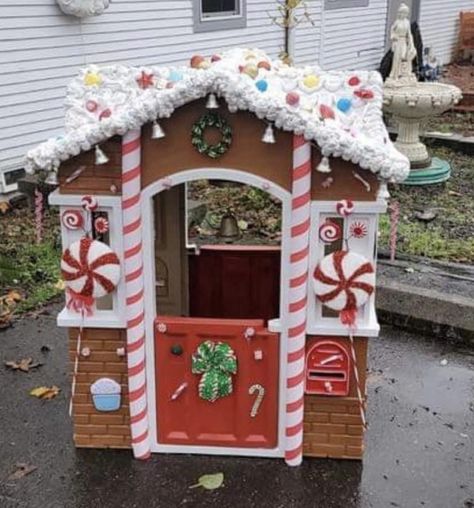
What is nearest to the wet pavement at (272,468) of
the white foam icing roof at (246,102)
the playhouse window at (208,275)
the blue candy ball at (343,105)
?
the playhouse window at (208,275)

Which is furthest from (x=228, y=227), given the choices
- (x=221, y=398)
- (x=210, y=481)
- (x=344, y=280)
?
(x=210, y=481)

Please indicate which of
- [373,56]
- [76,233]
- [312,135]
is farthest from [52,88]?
[373,56]

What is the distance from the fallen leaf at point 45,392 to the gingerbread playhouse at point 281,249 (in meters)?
0.76

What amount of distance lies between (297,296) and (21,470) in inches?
77.6

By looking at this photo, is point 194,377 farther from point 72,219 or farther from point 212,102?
point 212,102

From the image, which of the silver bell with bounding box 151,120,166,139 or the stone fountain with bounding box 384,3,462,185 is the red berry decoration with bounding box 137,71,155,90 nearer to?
the silver bell with bounding box 151,120,166,139

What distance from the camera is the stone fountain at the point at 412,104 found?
32.2ft

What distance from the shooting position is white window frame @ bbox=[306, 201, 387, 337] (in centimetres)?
381

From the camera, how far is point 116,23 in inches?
394

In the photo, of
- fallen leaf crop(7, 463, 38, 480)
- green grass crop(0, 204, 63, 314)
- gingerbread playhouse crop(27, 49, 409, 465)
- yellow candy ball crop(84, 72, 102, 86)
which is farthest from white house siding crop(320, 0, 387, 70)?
fallen leaf crop(7, 463, 38, 480)

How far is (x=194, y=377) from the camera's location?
4.26 meters

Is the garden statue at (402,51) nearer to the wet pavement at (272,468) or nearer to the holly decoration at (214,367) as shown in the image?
the wet pavement at (272,468)

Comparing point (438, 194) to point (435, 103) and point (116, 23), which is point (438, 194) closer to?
point (435, 103)

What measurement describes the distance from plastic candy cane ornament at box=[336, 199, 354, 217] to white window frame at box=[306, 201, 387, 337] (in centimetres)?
2
